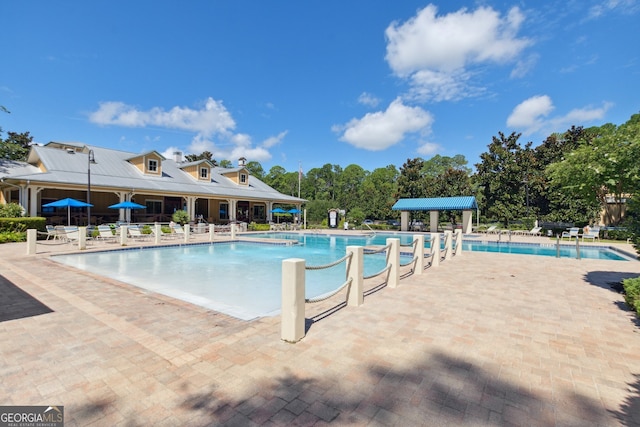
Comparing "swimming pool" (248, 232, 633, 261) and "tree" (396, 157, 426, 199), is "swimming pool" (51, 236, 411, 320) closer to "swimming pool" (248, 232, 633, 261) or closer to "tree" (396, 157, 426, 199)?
"swimming pool" (248, 232, 633, 261)

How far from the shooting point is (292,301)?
3771mm

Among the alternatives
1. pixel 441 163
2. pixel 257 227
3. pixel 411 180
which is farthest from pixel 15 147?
pixel 441 163

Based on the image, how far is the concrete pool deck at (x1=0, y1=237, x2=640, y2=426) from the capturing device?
243cm

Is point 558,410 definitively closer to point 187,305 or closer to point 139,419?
point 139,419

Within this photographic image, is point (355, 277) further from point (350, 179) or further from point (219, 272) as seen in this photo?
point (350, 179)

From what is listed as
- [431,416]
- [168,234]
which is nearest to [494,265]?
[431,416]

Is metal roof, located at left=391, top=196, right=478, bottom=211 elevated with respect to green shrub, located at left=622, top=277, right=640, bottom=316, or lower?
elevated

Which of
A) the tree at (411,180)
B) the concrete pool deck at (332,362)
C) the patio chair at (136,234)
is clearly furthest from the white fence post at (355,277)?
the tree at (411,180)

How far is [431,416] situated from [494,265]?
933cm

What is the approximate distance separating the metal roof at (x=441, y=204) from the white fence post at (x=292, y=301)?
25.5 metres

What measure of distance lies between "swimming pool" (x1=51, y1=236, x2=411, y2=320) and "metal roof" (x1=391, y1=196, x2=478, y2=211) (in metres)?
15.5

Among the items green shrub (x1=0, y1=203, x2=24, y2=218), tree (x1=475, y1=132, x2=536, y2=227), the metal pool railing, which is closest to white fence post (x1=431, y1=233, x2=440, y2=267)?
the metal pool railing

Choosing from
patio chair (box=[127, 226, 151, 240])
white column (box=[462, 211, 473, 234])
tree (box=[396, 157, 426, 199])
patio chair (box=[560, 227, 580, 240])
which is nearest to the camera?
patio chair (box=[127, 226, 151, 240])

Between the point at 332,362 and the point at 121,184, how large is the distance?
2240 cm
